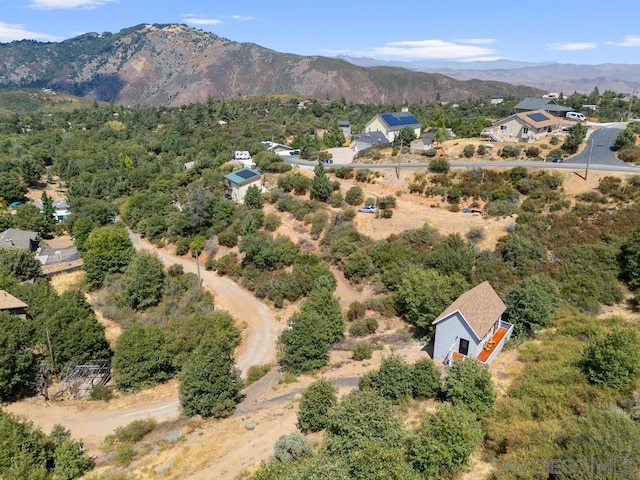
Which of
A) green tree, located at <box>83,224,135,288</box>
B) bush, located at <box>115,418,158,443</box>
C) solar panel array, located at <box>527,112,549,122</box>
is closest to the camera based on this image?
bush, located at <box>115,418,158,443</box>

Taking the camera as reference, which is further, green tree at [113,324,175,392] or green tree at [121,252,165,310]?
green tree at [121,252,165,310]

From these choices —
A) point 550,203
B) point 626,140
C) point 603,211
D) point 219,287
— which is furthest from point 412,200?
point 626,140

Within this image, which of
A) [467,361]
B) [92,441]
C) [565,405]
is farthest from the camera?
[92,441]

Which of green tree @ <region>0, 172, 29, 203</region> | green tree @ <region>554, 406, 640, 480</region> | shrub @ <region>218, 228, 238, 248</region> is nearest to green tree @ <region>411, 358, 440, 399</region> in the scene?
green tree @ <region>554, 406, 640, 480</region>

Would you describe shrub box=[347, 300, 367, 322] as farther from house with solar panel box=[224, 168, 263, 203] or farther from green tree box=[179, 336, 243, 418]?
house with solar panel box=[224, 168, 263, 203]

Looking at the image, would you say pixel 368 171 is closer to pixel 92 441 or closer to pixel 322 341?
pixel 322 341
